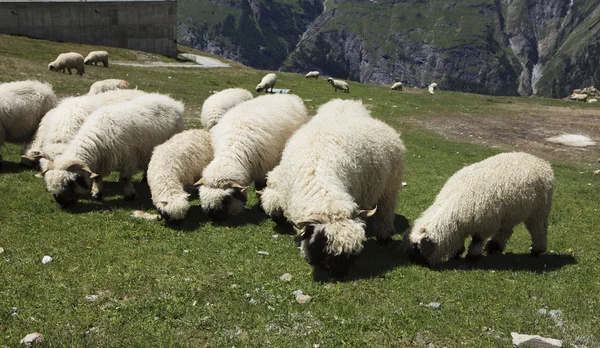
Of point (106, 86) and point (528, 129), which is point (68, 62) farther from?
point (528, 129)

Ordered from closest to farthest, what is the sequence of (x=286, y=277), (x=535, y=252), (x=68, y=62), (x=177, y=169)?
1. (x=286, y=277)
2. (x=535, y=252)
3. (x=177, y=169)
4. (x=68, y=62)

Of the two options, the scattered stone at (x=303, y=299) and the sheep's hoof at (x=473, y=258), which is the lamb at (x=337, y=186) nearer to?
the scattered stone at (x=303, y=299)

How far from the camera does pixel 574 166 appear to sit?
22641mm

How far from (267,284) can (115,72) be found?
3554 cm

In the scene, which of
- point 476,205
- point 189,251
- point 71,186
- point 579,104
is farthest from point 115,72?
point 579,104

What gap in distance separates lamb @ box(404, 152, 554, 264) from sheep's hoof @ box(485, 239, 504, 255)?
0.09 metres

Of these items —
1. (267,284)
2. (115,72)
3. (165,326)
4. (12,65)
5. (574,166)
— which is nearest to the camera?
(165,326)

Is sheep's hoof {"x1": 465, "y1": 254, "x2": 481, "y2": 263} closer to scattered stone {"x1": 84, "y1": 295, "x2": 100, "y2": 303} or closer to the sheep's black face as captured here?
the sheep's black face

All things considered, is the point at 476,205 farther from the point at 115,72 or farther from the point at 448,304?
the point at 115,72

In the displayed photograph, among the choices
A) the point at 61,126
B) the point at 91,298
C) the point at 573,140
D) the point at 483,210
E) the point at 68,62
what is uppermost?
the point at 483,210

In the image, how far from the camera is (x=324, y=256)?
8.38 metres

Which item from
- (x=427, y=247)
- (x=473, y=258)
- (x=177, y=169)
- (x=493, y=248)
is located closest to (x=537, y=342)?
(x=427, y=247)

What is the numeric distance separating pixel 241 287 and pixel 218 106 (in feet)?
35.6

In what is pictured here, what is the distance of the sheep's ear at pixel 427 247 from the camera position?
936 centimetres
